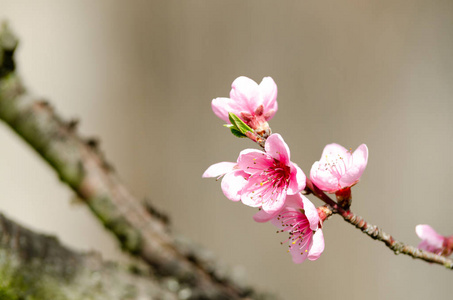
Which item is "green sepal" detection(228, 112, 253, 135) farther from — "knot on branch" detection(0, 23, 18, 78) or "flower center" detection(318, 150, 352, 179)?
"knot on branch" detection(0, 23, 18, 78)

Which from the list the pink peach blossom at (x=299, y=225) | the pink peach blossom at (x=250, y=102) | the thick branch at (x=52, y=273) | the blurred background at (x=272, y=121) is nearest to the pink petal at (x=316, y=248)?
the pink peach blossom at (x=299, y=225)

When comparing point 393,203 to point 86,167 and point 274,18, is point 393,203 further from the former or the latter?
point 86,167

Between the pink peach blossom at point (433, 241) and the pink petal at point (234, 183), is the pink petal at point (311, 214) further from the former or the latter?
the pink peach blossom at point (433, 241)

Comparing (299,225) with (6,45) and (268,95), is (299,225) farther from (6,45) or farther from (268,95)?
(6,45)

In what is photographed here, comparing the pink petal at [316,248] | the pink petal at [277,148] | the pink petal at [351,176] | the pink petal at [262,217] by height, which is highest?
the pink petal at [277,148]

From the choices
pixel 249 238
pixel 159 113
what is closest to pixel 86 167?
pixel 249 238

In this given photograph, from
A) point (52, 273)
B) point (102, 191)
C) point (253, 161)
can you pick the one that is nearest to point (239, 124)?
point (253, 161)
